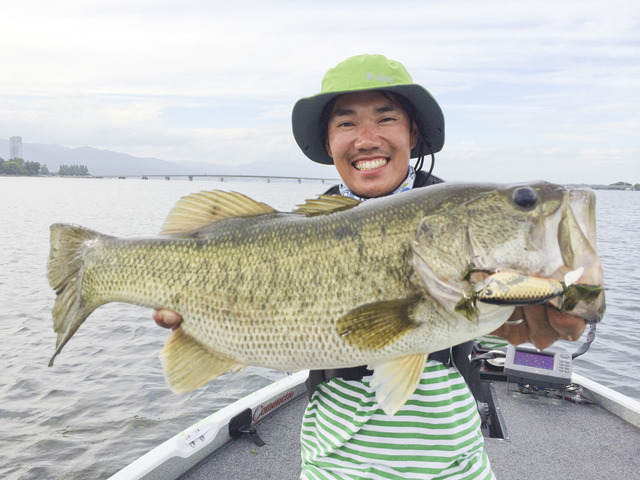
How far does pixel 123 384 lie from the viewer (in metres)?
9.92

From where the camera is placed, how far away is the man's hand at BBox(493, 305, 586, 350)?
2.11m

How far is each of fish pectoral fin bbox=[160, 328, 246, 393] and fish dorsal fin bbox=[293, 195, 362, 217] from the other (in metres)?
0.85

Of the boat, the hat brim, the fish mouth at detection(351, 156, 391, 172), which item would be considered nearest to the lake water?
the boat

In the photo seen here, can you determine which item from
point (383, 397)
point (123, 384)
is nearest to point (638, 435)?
point (383, 397)

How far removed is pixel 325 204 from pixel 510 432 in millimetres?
4314

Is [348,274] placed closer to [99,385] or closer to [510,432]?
[510,432]

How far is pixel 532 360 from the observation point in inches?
239

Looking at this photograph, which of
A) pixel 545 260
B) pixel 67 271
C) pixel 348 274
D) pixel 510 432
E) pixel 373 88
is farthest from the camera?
pixel 510 432

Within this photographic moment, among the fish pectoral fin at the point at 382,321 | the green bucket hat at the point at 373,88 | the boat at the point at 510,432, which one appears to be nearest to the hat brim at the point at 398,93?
the green bucket hat at the point at 373,88

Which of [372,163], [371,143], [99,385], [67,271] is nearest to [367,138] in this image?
[371,143]

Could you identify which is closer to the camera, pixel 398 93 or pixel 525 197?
A: pixel 525 197

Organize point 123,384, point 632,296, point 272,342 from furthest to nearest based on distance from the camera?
1. point 632,296
2. point 123,384
3. point 272,342

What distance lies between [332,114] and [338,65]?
0.96ft

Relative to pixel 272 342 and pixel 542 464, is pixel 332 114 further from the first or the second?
pixel 542 464
